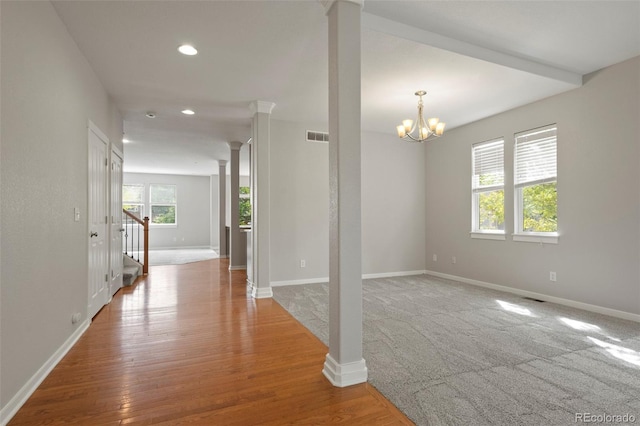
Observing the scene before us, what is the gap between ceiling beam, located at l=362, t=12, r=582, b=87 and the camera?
2775 millimetres

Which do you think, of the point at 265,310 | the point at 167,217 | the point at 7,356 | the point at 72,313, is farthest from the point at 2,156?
the point at 167,217

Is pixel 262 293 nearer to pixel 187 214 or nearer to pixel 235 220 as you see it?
pixel 235 220

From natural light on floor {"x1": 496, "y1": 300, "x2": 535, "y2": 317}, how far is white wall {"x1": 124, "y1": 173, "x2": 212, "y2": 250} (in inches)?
404

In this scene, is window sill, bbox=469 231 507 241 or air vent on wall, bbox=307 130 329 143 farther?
air vent on wall, bbox=307 130 329 143

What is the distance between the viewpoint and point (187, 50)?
3.16m

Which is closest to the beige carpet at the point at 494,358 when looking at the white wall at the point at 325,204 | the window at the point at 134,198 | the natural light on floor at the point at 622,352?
the natural light on floor at the point at 622,352

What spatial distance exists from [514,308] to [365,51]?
11.6ft

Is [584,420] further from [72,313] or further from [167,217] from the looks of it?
[167,217]

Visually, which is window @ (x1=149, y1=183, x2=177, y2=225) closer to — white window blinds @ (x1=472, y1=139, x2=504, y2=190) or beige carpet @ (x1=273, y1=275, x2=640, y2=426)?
beige carpet @ (x1=273, y1=275, x2=640, y2=426)

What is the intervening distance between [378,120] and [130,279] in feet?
16.7

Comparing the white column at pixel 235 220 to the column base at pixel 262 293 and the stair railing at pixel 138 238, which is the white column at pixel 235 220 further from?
the column base at pixel 262 293

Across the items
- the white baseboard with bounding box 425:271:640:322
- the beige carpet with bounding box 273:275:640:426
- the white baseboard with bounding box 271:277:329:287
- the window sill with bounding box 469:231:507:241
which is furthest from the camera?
the white baseboard with bounding box 271:277:329:287

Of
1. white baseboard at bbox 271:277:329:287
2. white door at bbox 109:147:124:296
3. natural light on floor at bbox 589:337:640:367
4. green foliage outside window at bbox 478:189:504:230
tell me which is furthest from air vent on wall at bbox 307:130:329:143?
natural light on floor at bbox 589:337:640:367

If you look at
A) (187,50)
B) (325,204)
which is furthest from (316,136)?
(187,50)
